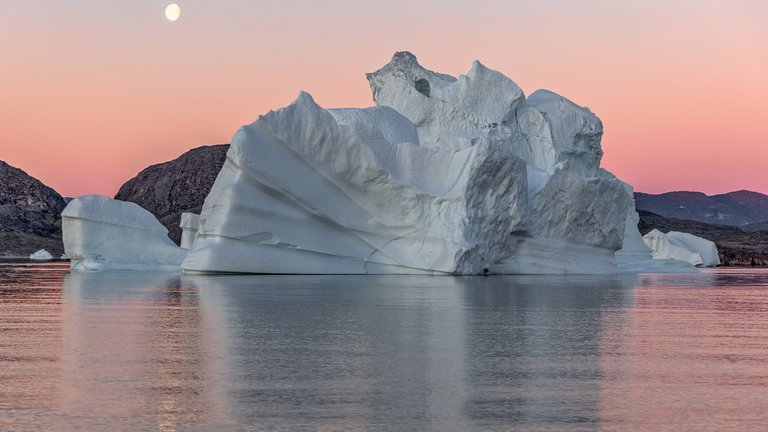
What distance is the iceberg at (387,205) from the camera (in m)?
24.0

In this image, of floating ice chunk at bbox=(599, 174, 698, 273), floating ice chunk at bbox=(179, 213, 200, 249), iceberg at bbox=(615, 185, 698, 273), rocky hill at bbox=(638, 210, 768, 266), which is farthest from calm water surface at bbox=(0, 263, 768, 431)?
rocky hill at bbox=(638, 210, 768, 266)

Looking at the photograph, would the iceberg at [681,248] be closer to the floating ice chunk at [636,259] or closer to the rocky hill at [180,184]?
the floating ice chunk at [636,259]

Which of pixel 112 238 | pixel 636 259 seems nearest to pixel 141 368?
pixel 112 238

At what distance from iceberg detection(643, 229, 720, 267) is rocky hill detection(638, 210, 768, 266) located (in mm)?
19142

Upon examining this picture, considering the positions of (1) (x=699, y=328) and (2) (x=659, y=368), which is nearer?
(2) (x=659, y=368)

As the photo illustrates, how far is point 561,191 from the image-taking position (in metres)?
27.9

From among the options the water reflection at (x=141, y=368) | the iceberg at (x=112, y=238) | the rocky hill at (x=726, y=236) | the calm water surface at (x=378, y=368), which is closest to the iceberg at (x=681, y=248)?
the rocky hill at (x=726, y=236)

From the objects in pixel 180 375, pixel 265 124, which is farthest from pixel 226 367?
pixel 265 124

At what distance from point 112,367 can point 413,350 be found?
2.26 meters

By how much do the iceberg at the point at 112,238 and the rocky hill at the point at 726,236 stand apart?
48976 mm

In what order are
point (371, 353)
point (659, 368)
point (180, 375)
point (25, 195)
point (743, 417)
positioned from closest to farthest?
point (743, 417), point (180, 375), point (659, 368), point (371, 353), point (25, 195)

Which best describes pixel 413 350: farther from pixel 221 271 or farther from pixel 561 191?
pixel 561 191

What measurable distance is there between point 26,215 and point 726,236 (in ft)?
239

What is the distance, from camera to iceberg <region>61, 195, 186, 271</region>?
96.7ft
